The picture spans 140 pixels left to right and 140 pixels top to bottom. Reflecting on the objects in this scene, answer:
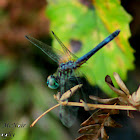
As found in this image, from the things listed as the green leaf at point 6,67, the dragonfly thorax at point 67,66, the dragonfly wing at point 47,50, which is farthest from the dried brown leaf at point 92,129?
the green leaf at point 6,67

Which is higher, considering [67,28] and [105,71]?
[67,28]

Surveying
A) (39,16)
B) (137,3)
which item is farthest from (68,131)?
(137,3)

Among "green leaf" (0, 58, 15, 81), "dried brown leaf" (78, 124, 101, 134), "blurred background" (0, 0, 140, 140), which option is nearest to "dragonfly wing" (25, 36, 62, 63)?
"blurred background" (0, 0, 140, 140)

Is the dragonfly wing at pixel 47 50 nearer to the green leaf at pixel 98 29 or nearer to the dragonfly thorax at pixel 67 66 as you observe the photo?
the dragonfly thorax at pixel 67 66

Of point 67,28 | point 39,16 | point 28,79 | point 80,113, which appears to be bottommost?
point 80,113

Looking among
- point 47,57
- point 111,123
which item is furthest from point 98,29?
point 111,123

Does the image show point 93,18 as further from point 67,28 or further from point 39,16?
point 39,16

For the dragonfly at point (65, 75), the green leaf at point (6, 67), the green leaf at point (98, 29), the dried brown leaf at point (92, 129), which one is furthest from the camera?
the green leaf at point (6, 67)

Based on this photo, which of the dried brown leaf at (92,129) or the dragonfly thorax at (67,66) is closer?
the dried brown leaf at (92,129)

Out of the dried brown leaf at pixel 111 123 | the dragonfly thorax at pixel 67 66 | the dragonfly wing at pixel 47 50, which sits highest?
the dragonfly wing at pixel 47 50
